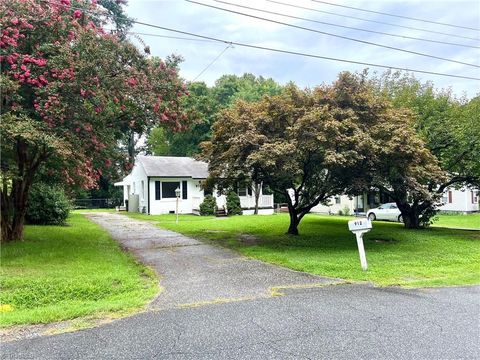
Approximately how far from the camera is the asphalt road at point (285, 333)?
406cm

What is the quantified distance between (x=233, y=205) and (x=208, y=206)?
1864 mm

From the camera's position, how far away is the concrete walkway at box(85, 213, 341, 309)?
249 inches

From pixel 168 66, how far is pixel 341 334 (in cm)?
897

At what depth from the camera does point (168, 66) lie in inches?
440

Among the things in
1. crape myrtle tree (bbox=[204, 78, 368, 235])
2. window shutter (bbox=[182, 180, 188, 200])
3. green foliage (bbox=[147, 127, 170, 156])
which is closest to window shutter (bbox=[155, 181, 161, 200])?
window shutter (bbox=[182, 180, 188, 200])

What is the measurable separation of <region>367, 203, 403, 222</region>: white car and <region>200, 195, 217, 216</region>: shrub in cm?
1037

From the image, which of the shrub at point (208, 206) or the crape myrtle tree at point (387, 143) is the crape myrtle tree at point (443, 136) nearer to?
the crape myrtle tree at point (387, 143)

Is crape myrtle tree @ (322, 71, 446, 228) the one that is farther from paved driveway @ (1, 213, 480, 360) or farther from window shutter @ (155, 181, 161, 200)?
window shutter @ (155, 181, 161, 200)

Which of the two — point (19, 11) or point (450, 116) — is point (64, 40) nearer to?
point (19, 11)

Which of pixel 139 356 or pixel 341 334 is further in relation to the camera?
pixel 341 334

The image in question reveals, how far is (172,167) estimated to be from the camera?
28719 mm

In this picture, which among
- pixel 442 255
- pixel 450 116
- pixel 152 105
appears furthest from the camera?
pixel 450 116

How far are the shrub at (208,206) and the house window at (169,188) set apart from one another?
9.20 ft

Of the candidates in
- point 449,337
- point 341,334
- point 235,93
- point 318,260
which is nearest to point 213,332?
point 341,334
